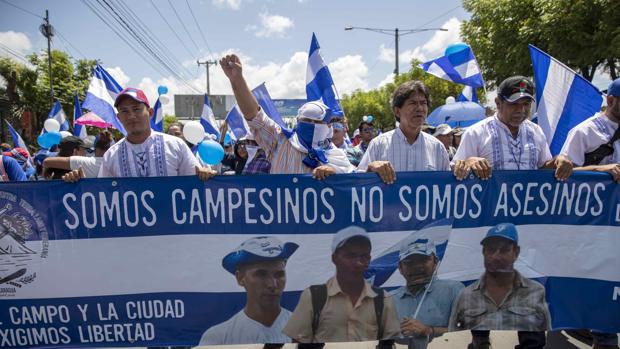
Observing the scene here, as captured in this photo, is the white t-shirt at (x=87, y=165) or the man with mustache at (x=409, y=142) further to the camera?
the white t-shirt at (x=87, y=165)

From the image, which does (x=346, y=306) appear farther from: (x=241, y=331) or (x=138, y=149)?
(x=138, y=149)

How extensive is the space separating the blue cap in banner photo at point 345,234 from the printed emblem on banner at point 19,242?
5.60 feet

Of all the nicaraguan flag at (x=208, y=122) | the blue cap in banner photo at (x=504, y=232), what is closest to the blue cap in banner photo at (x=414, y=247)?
the blue cap in banner photo at (x=504, y=232)

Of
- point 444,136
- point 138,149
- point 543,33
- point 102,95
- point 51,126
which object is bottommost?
point 138,149

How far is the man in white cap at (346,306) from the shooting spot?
2.45m

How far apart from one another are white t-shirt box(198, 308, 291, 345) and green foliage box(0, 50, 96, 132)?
89.9ft

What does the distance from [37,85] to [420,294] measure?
30214mm

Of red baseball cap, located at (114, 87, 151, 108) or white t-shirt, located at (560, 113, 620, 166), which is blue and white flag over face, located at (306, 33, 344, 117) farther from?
white t-shirt, located at (560, 113, 620, 166)

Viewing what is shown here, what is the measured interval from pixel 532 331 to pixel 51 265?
2963 millimetres

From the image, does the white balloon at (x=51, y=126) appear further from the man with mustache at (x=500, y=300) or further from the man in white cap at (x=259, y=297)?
the man with mustache at (x=500, y=300)

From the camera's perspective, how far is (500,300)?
2.56 meters

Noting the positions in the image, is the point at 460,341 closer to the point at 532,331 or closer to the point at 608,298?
the point at 532,331

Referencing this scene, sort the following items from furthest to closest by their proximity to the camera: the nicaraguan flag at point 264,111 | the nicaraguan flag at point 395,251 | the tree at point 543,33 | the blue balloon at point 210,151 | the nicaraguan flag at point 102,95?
1. the tree at point 543,33
2. the blue balloon at point 210,151
3. the nicaraguan flag at point 102,95
4. the nicaraguan flag at point 264,111
5. the nicaraguan flag at point 395,251

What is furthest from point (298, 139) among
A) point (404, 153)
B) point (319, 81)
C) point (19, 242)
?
point (19, 242)
